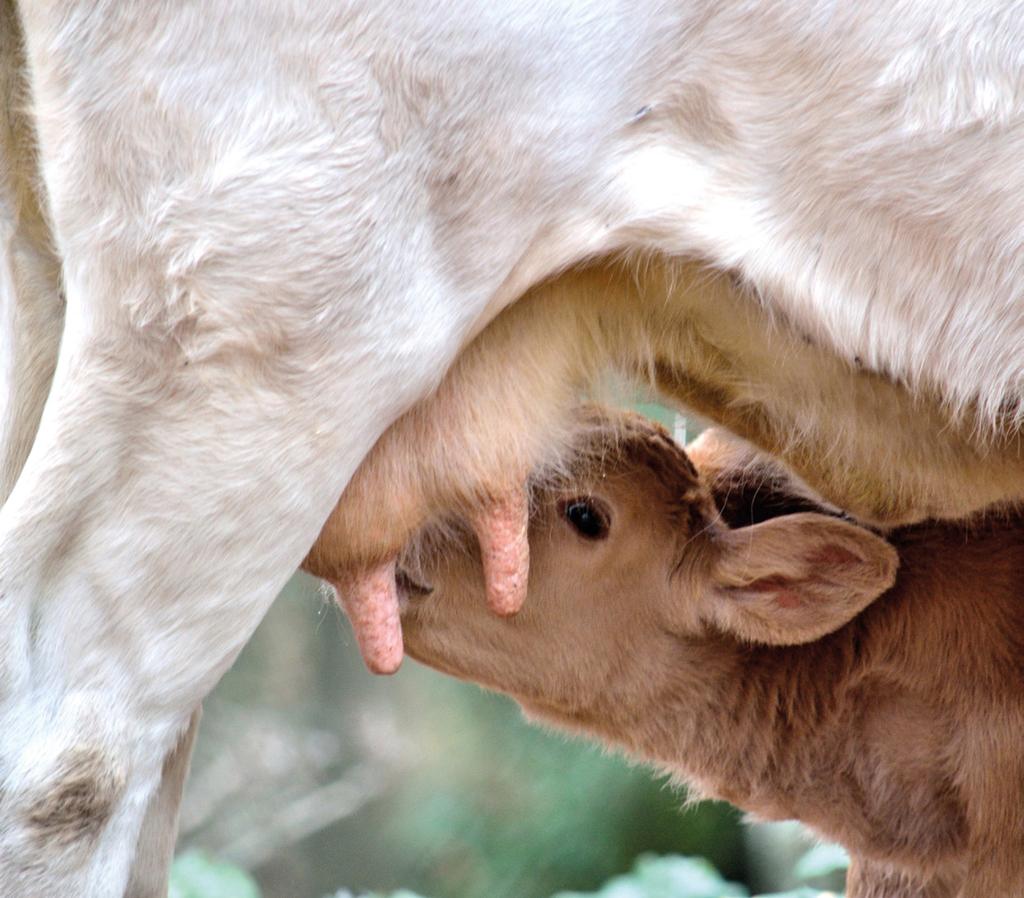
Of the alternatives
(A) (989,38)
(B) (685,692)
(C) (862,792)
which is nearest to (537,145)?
(A) (989,38)

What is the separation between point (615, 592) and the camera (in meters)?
3.90

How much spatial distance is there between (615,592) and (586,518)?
189 mm

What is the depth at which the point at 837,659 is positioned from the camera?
3951mm

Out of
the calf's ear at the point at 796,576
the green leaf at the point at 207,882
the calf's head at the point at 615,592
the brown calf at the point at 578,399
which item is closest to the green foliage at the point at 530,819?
the green leaf at the point at 207,882

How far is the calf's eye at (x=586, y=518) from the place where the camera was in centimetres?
386

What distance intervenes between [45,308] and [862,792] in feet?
7.25

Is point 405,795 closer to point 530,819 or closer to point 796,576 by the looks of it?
point 530,819

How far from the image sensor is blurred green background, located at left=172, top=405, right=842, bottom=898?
25.0 feet

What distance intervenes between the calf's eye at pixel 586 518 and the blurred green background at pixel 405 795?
12.0ft

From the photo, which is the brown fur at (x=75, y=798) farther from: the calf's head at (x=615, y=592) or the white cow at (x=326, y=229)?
the calf's head at (x=615, y=592)

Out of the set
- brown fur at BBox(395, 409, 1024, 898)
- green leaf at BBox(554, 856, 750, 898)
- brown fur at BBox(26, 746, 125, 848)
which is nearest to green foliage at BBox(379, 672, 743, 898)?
green leaf at BBox(554, 856, 750, 898)

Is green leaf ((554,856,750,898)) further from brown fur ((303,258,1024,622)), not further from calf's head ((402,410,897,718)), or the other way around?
brown fur ((303,258,1024,622))

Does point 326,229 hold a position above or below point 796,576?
above

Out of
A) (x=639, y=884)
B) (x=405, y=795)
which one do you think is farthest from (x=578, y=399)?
(x=405, y=795)
